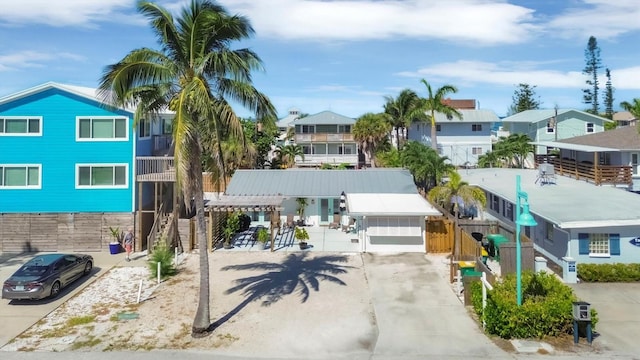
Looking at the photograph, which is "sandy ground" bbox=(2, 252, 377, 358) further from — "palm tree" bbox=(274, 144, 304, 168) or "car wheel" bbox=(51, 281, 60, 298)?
"palm tree" bbox=(274, 144, 304, 168)

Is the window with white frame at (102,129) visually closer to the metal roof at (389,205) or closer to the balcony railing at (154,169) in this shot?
the balcony railing at (154,169)

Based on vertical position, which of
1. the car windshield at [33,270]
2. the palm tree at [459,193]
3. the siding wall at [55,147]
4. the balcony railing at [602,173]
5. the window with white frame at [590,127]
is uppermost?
the window with white frame at [590,127]

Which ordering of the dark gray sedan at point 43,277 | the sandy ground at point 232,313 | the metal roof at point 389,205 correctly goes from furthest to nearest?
the metal roof at point 389,205
the dark gray sedan at point 43,277
the sandy ground at point 232,313

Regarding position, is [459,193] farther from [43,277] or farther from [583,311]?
[43,277]

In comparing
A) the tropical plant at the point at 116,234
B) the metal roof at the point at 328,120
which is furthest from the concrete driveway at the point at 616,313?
the metal roof at the point at 328,120

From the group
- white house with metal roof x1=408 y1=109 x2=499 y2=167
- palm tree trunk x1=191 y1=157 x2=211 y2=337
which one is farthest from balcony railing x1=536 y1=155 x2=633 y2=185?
palm tree trunk x1=191 y1=157 x2=211 y2=337

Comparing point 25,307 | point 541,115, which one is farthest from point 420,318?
point 541,115
